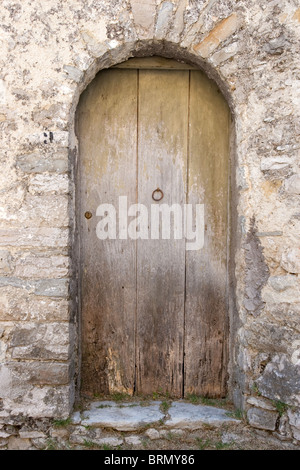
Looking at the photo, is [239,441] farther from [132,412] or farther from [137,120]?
[137,120]

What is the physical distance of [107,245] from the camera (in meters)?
2.35

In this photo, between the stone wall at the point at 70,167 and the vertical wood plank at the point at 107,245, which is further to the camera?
the vertical wood plank at the point at 107,245

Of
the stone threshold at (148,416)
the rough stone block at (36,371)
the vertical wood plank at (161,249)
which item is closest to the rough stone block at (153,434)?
the stone threshold at (148,416)

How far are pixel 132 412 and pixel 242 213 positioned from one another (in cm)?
127

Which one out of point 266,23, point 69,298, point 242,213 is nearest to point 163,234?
point 242,213

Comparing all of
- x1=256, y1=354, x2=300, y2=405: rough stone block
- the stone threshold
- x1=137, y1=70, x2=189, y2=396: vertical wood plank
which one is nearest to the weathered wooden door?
x1=137, y1=70, x2=189, y2=396: vertical wood plank

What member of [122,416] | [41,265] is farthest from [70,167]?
[122,416]

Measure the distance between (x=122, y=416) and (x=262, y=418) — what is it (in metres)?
0.75

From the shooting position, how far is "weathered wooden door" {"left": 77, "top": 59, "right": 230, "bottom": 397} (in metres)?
2.31

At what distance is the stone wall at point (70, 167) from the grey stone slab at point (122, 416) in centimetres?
16

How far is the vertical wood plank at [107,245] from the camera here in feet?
7.58

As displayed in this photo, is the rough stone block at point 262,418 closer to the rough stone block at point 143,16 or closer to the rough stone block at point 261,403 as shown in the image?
the rough stone block at point 261,403

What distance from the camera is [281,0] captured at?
1974 millimetres

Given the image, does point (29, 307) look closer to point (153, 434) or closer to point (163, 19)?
point (153, 434)
